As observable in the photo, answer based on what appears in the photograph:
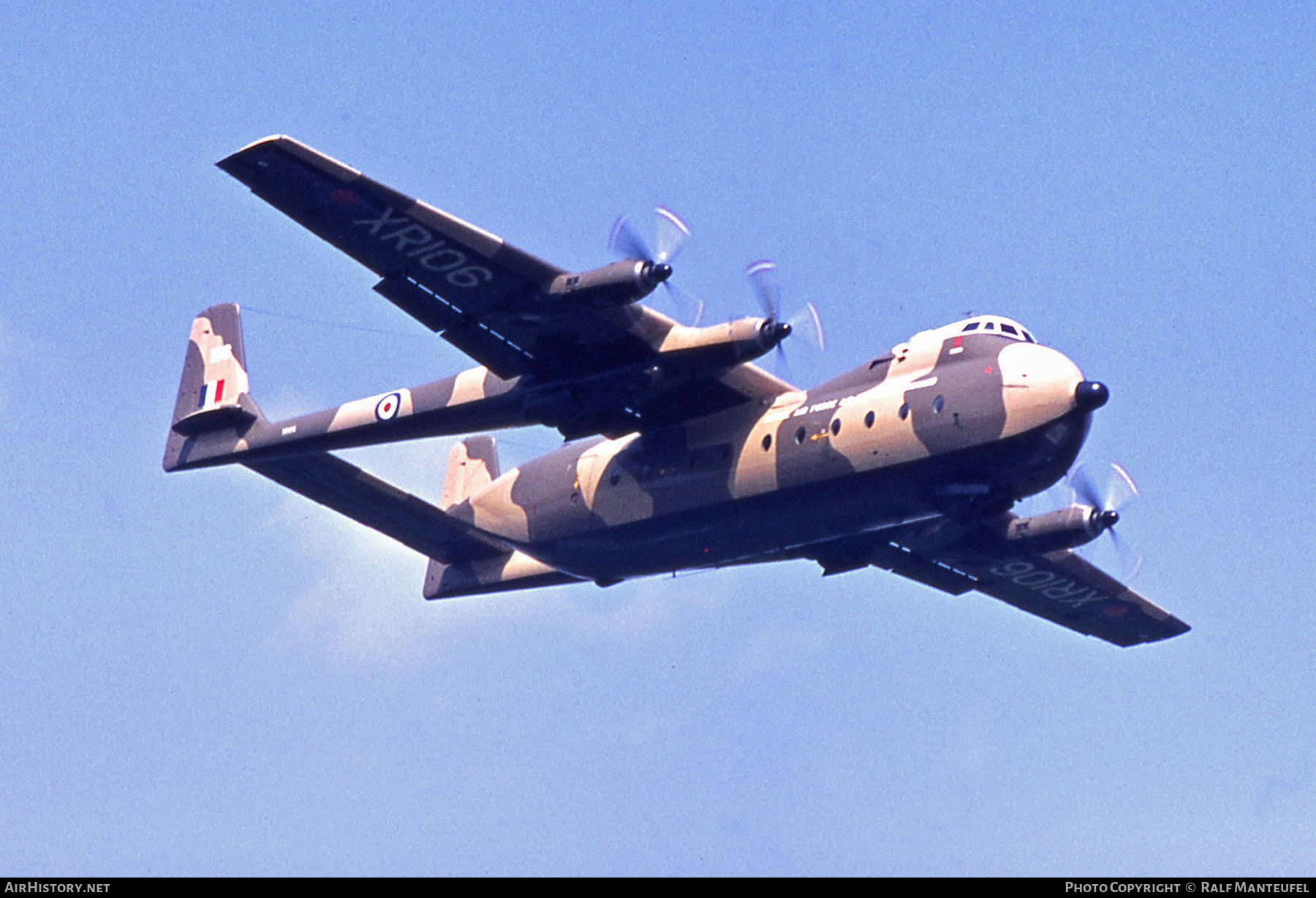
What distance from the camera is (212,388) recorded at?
35.5 meters

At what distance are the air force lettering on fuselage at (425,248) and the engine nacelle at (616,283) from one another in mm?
1707

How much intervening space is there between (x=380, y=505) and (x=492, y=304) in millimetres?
5973

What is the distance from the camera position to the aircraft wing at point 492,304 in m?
28.5

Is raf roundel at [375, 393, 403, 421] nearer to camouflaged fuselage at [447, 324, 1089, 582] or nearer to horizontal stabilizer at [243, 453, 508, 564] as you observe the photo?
horizontal stabilizer at [243, 453, 508, 564]

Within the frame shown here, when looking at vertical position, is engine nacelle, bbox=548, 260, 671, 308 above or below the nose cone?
above

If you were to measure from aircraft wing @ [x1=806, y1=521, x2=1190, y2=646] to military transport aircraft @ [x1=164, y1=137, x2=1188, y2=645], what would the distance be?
7 centimetres

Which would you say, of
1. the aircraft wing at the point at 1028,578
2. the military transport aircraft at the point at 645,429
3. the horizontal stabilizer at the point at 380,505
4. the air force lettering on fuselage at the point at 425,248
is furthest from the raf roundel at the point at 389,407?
the aircraft wing at the point at 1028,578

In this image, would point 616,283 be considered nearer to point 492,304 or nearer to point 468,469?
point 492,304

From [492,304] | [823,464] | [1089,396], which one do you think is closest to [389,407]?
[492,304]

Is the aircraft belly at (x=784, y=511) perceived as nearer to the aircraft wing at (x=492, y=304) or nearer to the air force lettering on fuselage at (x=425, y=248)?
the aircraft wing at (x=492, y=304)

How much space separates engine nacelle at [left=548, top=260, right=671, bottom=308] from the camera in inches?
1111

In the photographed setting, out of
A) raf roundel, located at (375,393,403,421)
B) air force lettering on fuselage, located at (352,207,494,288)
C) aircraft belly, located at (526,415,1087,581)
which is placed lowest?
aircraft belly, located at (526,415,1087,581)

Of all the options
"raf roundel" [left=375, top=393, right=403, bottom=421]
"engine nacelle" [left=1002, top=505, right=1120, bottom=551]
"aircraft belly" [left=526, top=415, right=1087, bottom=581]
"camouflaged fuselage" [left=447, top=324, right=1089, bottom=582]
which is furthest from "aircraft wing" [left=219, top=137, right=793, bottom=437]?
"engine nacelle" [left=1002, top=505, right=1120, bottom=551]

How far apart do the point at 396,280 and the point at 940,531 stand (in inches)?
416
